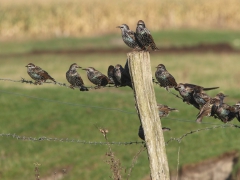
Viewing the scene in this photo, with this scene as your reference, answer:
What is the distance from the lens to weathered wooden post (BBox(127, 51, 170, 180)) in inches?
266

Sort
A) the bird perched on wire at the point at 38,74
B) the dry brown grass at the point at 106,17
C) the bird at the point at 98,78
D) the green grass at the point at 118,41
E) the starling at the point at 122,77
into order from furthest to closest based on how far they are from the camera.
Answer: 1. the dry brown grass at the point at 106,17
2. the green grass at the point at 118,41
3. the bird perched on wire at the point at 38,74
4. the bird at the point at 98,78
5. the starling at the point at 122,77

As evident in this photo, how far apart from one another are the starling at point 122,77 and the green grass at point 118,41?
31.7 m

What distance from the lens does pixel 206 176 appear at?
14.4m

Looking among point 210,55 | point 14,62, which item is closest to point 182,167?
point 210,55

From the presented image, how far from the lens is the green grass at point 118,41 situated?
134 ft

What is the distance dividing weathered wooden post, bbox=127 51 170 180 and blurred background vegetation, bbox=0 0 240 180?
3810mm

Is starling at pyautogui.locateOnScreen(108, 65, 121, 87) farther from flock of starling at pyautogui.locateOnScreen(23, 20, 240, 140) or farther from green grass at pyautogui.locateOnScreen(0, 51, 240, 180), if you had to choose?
green grass at pyautogui.locateOnScreen(0, 51, 240, 180)

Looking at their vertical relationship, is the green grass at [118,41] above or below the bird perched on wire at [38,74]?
Answer: above

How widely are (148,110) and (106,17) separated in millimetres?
44593

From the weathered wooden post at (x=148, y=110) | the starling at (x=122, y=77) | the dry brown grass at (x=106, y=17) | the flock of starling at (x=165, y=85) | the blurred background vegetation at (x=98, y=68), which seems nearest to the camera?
the weathered wooden post at (x=148, y=110)

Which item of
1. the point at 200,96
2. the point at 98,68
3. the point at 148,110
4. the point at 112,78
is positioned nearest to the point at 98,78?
the point at 112,78

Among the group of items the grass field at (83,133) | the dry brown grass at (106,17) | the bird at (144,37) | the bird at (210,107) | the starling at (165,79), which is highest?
the dry brown grass at (106,17)

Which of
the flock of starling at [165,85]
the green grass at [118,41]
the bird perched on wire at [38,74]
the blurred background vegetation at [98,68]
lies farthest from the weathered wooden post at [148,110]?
the green grass at [118,41]

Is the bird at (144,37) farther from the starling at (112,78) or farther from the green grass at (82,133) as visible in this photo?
the green grass at (82,133)
